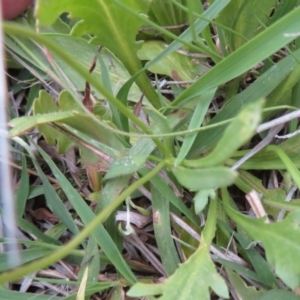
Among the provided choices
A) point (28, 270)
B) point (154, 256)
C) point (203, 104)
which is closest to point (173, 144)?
point (203, 104)

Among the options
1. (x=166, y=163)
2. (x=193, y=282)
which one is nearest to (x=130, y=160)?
(x=166, y=163)

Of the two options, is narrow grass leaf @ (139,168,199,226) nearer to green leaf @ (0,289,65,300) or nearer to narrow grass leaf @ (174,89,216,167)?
narrow grass leaf @ (174,89,216,167)

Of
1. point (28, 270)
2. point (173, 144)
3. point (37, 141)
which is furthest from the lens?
point (37, 141)

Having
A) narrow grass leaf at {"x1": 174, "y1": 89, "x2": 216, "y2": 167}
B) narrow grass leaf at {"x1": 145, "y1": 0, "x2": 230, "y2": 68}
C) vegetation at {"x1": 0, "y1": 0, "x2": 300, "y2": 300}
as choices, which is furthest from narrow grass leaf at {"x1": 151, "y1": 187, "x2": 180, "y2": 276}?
narrow grass leaf at {"x1": 145, "y1": 0, "x2": 230, "y2": 68}

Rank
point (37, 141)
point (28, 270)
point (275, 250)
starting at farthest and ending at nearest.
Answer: point (37, 141), point (275, 250), point (28, 270)

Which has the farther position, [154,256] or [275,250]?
[154,256]

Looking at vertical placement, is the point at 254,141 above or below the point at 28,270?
below

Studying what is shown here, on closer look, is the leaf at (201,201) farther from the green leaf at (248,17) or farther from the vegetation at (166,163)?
the green leaf at (248,17)

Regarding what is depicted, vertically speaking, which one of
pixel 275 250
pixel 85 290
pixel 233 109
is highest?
pixel 233 109

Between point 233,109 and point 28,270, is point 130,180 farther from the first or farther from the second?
point 28,270
